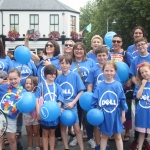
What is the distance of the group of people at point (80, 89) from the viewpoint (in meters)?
4.68

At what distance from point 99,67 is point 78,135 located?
1.26m

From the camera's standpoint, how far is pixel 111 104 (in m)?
4.63

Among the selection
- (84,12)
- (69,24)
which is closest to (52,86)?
(69,24)

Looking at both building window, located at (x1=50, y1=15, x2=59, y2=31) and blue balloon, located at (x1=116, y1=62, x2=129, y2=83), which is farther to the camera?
building window, located at (x1=50, y1=15, x2=59, y2=31)

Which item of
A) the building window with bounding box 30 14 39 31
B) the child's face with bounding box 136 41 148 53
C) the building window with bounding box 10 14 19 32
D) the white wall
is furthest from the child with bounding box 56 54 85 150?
the building window with bounding box 10 14 19 32

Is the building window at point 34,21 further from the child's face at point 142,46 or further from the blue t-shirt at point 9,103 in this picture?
the blue t-shirt at point 9,103

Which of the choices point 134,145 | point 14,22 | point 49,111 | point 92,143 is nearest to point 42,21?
point 14,22

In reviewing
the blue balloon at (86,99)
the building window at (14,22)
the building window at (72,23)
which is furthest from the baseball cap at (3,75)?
the building window at (72,23)

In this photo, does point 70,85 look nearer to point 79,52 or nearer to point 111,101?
point 79,52

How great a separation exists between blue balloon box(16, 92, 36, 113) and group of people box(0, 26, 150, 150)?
0.52 ft

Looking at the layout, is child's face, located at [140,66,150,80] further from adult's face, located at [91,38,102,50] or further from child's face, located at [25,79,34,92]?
child's face, located at [25,79,34,92]

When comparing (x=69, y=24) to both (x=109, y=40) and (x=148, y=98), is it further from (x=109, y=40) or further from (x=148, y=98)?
(x=148, y=98)

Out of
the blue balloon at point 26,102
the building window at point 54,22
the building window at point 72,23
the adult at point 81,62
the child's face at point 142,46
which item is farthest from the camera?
the building window at point 72,23

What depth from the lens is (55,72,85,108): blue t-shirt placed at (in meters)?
5.07
